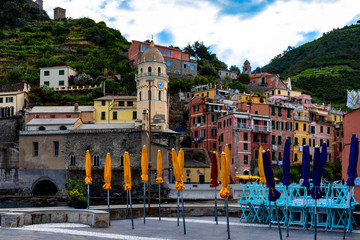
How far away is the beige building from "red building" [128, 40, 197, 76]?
589 inches

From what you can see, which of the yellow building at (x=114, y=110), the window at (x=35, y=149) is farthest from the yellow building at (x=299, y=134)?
the window at (x=35, y=149)

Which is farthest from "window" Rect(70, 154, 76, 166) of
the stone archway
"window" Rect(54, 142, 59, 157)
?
the stone archway

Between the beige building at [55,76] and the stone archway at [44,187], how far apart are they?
1080 inches

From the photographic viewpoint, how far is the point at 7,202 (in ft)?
170

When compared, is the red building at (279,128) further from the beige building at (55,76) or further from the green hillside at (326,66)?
the beige building at (55,76)

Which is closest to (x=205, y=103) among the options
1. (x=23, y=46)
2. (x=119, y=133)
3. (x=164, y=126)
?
(x=164, y=126)

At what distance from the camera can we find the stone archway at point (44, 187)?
55384 millimetres

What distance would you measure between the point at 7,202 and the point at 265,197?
38.1 metres

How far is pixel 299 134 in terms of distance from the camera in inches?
2598

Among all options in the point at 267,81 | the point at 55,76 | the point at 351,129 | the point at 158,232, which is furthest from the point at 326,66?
the point at 158,232

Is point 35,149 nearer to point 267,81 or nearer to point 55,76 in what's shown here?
point 55,76

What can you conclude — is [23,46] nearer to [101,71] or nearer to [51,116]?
[101,71]

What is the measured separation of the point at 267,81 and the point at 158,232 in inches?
3326

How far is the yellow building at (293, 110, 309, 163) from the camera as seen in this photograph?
65.4 metres
